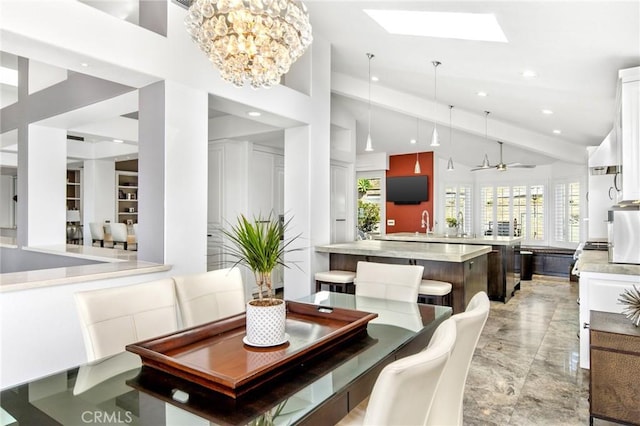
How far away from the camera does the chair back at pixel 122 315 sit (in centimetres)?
169

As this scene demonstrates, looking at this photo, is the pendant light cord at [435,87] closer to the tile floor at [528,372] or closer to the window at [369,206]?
the tile floor at [528,372]

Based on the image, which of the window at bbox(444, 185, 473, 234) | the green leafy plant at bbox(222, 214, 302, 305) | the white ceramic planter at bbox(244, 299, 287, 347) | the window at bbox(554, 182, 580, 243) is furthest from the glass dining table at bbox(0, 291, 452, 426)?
the window at bbox(444, 185, 473, 234)

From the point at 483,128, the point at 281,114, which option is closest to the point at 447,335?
the point at 281,114

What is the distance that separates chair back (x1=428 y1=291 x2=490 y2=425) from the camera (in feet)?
4.63

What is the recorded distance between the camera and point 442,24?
3.19m

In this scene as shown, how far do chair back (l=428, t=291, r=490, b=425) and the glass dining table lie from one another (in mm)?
248

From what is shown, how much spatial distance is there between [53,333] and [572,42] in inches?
159

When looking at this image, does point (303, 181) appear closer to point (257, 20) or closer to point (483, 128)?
point (257, 20)

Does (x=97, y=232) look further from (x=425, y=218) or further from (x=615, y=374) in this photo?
(x=615, y=374)

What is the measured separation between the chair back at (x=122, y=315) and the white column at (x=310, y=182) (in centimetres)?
244

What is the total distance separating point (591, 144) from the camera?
662cm

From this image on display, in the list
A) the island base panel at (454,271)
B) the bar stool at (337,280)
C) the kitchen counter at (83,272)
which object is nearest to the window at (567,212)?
the island base panel at (454,271)

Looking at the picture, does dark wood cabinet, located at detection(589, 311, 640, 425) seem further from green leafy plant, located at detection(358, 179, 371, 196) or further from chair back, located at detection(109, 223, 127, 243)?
green leafy plant, located at detection(358, 179, 371, 196)

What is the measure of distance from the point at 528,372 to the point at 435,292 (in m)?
0.97
